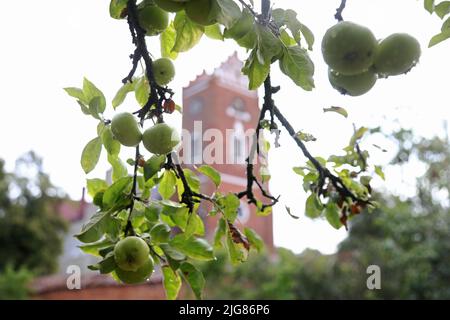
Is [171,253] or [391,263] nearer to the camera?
[171,253]

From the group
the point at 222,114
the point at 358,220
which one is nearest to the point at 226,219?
the point at 222,114

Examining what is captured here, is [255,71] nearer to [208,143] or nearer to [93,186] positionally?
[93,186]

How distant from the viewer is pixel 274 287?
4129mm

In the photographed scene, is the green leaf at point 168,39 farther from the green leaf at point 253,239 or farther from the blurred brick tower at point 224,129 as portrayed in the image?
the green leaf at point 253,239

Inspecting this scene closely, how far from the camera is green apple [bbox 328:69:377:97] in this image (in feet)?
1.52

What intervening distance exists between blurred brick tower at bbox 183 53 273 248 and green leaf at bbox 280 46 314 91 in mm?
224

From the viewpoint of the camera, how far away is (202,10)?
0.46 metres

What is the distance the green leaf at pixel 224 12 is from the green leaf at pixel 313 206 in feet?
1.40

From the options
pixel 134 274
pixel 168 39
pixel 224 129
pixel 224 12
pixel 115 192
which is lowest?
pixel 134 274

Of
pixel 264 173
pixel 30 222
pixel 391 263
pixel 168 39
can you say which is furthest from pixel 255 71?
pixel 30 222

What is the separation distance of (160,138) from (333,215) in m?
0.39

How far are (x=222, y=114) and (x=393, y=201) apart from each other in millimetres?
1951

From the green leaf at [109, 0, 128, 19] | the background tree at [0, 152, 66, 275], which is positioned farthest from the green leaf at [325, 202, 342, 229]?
the background tree at [0, 152, 66, 275]

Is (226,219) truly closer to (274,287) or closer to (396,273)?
(396,273)
